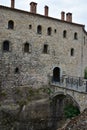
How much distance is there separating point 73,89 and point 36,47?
7.16 metres

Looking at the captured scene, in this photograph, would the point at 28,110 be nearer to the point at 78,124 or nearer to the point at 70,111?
the point at 70,111

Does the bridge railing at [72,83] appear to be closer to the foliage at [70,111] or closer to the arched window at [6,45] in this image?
the foliage at [70,111]

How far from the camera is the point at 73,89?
27.5 meters

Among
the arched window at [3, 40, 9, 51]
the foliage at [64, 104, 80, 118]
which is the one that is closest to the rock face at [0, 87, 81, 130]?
the foliage at [64, 104, 80, 118]

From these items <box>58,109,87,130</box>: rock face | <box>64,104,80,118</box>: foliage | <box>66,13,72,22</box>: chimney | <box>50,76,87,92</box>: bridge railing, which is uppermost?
<box>66,13,72,22</box>: chimney

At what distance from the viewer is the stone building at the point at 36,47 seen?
99.1 ft

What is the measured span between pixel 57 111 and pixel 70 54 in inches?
272

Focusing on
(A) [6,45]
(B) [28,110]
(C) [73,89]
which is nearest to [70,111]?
(C) [73,89]

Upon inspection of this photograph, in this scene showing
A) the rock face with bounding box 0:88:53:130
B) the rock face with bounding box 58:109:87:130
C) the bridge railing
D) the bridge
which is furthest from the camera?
the rock face with bounding box 0:88:53:130

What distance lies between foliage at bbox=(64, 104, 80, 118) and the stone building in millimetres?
3498

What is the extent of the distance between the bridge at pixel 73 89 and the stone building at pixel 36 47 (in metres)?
1.55

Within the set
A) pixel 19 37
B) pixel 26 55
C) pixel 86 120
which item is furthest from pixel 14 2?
pixel 86 120

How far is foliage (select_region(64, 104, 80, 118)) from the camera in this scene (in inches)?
1183

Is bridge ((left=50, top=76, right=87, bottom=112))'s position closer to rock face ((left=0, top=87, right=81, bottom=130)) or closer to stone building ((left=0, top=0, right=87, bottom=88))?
rock face ((left=0, top=87, right=81, bottom=130))
